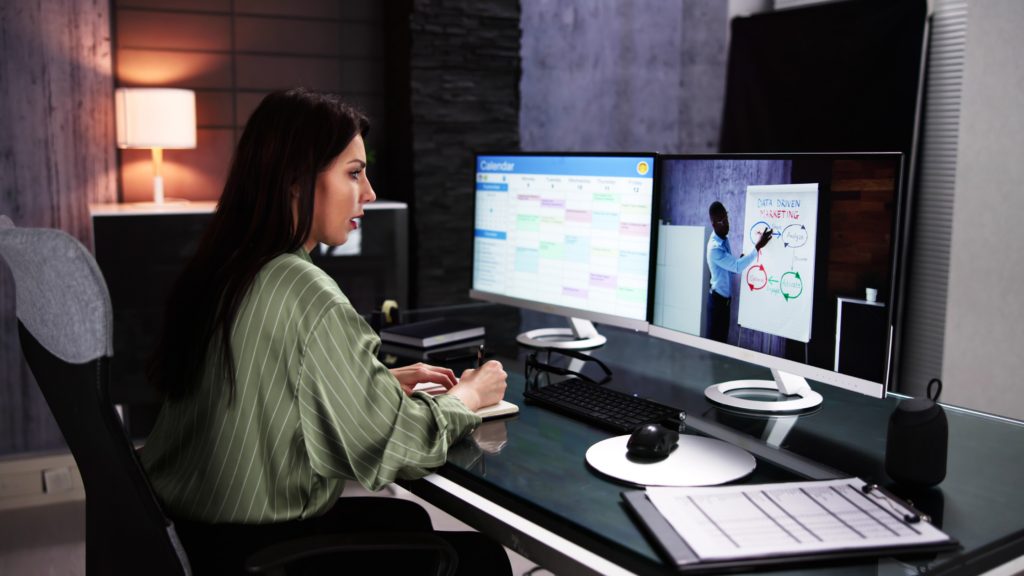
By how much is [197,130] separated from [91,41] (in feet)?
1.75

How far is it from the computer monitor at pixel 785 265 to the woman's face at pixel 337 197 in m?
0.73

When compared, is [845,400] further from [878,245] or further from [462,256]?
[462,256]

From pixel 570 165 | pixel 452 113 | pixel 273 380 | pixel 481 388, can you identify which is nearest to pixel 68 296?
pixel 273 380

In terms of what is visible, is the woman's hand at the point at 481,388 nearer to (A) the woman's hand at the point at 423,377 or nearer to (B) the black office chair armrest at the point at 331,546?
(A) the woman's hand at the point at 423,377

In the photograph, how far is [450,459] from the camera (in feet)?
4.33

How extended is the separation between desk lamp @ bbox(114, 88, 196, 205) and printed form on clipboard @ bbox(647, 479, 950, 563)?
8.87ft

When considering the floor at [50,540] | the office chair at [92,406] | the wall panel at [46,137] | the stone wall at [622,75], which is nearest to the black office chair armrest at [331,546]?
the office chair at [92,406]

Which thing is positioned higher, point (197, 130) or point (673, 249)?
point (197, 130)

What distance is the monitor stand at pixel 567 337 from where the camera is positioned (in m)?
2.09

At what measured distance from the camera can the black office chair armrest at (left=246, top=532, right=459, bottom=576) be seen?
1.07 meters

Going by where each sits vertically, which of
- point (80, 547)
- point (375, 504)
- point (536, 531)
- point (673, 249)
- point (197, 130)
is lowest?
point (80, 547)

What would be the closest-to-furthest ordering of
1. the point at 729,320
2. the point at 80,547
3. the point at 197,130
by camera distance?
the point at 729,320, the point at 80,547, the point at 197,130

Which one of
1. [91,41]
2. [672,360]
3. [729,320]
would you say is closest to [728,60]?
[672,360]

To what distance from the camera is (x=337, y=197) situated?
139cm
